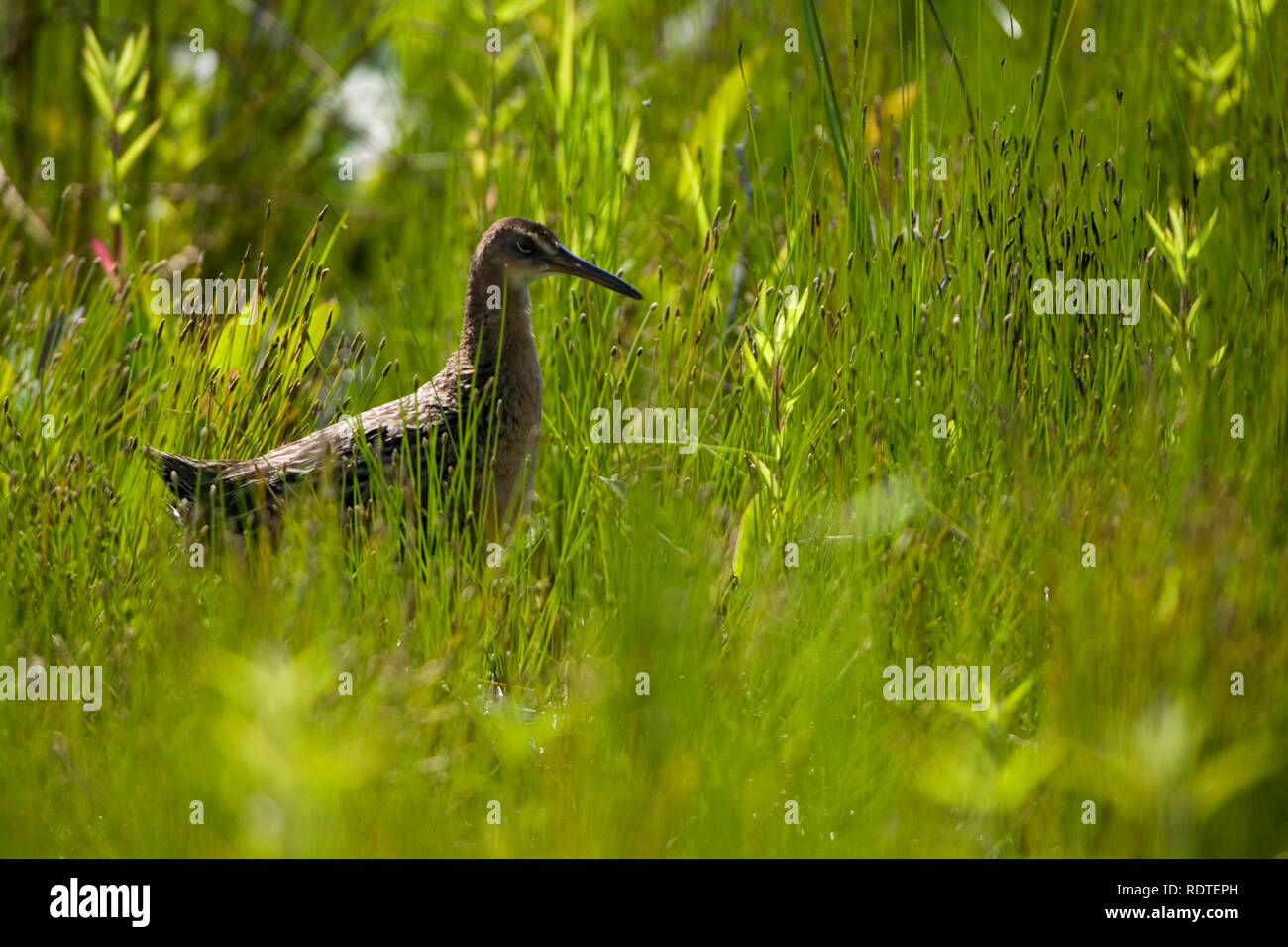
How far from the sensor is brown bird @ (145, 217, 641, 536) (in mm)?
3551

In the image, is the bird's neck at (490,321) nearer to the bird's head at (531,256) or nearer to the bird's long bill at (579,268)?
the bird's head at (531,256)

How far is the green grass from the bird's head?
109 millimetres

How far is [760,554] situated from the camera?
131 inches

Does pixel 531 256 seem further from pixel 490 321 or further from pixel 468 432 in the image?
pixel 468 432

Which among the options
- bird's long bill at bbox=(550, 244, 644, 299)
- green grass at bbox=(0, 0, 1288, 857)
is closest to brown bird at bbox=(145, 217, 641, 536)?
bird's long bill at bbox=(550, 244, 644, 299)

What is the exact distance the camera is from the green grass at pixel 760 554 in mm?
2549

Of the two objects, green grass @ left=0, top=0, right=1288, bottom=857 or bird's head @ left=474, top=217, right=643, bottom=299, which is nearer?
green grass @ left=0, top=0, right=1288, bottom=857

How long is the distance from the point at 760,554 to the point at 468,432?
0.85 meters

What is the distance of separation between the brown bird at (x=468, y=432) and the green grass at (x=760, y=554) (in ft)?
0.39

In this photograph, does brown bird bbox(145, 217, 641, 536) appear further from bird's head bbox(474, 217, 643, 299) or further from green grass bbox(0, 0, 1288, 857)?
green grass bbox(0, 0, 1288, 857)
